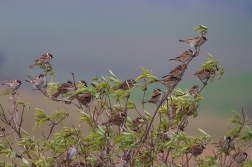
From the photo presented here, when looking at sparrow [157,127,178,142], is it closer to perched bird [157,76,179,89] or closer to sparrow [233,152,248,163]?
perched bird [157,76,179,89]

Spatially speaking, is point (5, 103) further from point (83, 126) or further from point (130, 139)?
point (130, 139)

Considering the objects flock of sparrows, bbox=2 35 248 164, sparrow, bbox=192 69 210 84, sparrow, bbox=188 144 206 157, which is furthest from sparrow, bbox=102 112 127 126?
sparrow, bbox=192 69 210 84

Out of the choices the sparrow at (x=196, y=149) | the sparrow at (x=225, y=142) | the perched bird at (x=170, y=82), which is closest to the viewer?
the sparrow at (x=196, y=149)

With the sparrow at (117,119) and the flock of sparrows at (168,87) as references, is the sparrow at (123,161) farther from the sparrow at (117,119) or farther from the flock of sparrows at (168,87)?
the sparrow at (117,119)

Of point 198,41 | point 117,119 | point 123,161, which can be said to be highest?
point 198,41

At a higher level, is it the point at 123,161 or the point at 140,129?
the point at 140,129

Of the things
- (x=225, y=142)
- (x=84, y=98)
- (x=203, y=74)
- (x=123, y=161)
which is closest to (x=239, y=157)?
(x=225, y=142)

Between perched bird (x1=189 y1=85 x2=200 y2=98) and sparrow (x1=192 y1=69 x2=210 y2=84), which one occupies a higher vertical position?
sparrow (x1=192 y1=69 x2=210 y2=84)

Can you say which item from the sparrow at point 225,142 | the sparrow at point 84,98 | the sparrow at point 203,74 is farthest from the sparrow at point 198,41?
the sparrow at point 84,98

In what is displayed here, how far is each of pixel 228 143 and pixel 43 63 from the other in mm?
1653

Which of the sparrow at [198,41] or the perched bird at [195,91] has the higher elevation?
the sparrow at [198,41]

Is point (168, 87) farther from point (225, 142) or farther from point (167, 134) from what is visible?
point (225, 142)

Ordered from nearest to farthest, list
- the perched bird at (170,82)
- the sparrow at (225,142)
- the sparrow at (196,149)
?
the sparrow at (196,149) < the perched bird at (170,82) < the sparrow at (225,142)

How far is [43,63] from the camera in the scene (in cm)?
328
